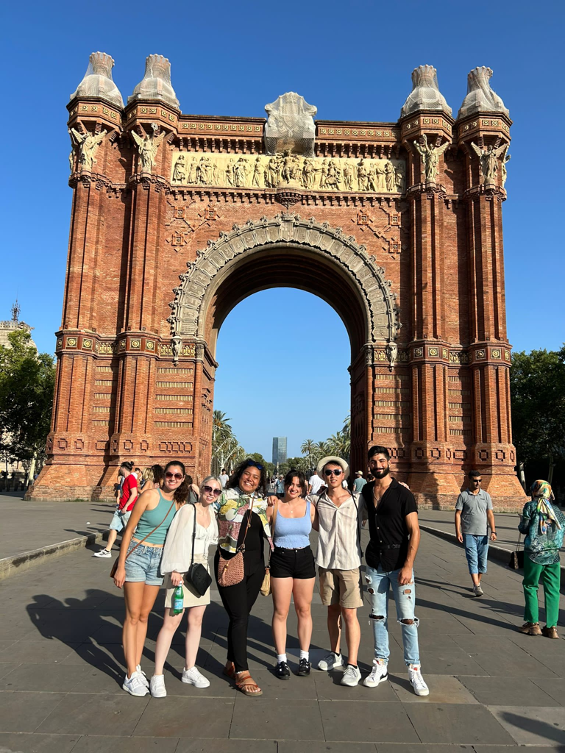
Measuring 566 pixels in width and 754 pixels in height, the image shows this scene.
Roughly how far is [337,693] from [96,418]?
1981 cm

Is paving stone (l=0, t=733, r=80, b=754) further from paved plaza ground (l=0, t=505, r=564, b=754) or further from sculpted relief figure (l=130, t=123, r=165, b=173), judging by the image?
sculpted relief figure (l=130, t=123, r=165, b=173)

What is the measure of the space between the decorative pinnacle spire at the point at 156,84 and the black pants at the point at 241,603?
2308 cm

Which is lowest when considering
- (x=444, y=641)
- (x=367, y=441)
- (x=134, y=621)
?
(x=444, y=641)

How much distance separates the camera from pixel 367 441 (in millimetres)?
22594

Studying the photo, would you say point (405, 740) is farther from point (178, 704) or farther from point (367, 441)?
point (367, 441)

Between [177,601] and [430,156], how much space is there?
2295 cm

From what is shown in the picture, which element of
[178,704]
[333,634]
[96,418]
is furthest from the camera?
[96,418]

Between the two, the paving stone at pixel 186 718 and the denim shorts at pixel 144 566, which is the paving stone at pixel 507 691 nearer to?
the paving stone at pixel 186 718

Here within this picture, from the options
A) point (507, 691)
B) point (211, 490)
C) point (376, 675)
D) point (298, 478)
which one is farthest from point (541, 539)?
point (211, 490)

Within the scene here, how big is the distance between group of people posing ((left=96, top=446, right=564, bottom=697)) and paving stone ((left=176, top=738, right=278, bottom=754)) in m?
0.74

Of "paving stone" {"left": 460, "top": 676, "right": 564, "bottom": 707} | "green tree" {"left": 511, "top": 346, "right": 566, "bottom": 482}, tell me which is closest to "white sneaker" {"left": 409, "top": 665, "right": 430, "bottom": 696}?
"paving stone" {"left": 460, "top": 676, "right": 564, "bottom": 707}

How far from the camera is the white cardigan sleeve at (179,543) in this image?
4457 millimetres

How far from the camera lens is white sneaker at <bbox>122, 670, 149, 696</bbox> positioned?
4.22m

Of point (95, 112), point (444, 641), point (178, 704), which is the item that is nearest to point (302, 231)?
point (95, 112)
